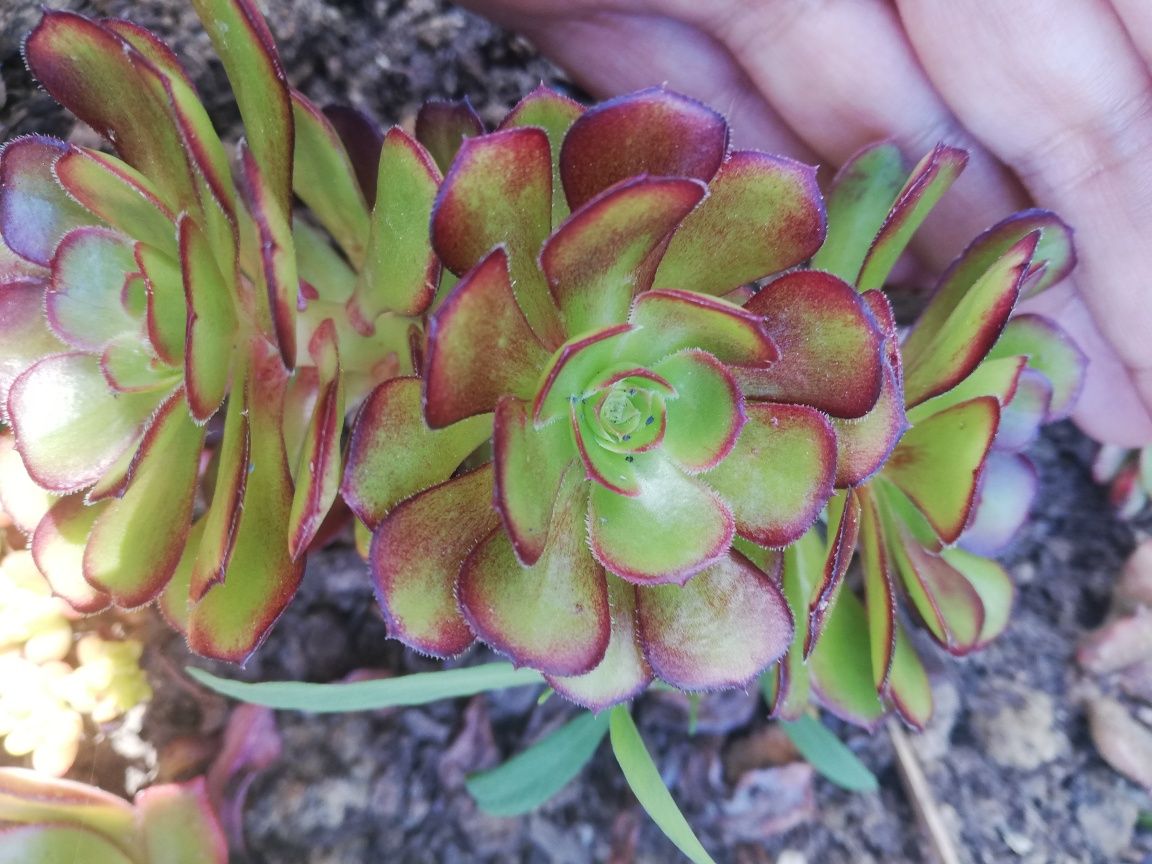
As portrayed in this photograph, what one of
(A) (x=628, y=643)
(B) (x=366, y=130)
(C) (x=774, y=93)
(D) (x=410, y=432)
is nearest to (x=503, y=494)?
(D) (x=410, y=432)

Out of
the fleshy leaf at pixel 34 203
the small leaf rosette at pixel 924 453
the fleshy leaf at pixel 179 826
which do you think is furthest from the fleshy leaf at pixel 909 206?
the fleshy leaf at pixel 179 826

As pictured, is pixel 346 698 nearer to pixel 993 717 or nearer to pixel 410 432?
pixel 410 432

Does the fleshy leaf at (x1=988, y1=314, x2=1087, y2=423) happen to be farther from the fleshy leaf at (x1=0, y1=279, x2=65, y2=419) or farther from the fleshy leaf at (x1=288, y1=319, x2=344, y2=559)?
the fleshy leaf at (x1=0, y1=279, x2=65, y2=419)

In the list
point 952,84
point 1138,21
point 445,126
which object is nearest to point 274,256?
point 445,126

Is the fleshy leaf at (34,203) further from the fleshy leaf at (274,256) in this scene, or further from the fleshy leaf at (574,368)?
the fleshy leaf at (574,368)

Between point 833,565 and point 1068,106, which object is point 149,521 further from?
point 1068,106

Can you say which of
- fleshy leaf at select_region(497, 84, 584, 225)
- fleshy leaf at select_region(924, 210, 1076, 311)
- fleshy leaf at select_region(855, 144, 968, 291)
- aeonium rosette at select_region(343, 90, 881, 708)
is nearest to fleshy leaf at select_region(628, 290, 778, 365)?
aeonium rosette at select_region(343, 90, 881, 708)

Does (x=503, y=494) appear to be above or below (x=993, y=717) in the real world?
above
